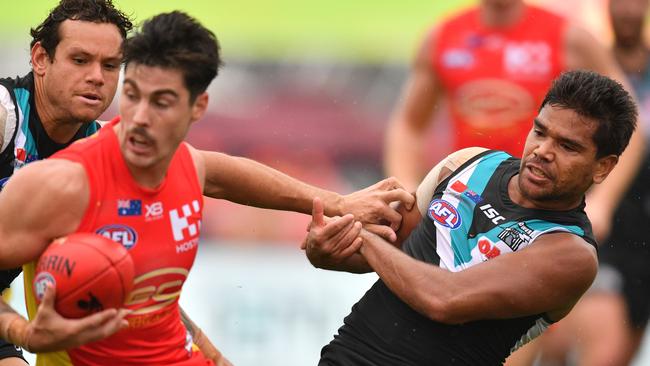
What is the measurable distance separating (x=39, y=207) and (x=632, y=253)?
249 inches

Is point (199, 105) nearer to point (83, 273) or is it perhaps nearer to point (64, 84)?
point (83, 273)

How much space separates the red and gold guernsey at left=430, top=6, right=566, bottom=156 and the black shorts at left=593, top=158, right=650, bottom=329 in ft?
4.62

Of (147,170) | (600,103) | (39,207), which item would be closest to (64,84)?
(147,170)

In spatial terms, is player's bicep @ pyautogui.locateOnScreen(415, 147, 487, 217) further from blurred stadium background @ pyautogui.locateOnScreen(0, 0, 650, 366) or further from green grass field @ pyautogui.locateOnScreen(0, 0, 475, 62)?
green grass field @ pyautogui.locateOnScreen(0, 0, 475, 62)

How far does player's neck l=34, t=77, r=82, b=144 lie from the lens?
6.32 meters

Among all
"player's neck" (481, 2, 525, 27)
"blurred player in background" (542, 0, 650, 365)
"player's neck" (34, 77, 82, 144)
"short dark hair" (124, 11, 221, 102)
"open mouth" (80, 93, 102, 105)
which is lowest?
"blurred player in background" (542, 0, 650, 365)

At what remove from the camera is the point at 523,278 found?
6.00m

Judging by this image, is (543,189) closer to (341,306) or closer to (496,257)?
(496,257)

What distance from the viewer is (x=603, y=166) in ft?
20.5

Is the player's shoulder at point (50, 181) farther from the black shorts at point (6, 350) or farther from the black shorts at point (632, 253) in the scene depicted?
the black shorts at point (632, 253)

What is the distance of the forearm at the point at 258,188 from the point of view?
5980mm

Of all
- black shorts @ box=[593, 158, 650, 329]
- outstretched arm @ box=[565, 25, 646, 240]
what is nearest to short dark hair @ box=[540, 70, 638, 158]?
outstretched arm @ box=[565, 25, 646, 240]

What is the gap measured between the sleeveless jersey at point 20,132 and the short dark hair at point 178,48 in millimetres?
1076

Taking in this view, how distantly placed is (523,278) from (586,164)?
2.05 ft
